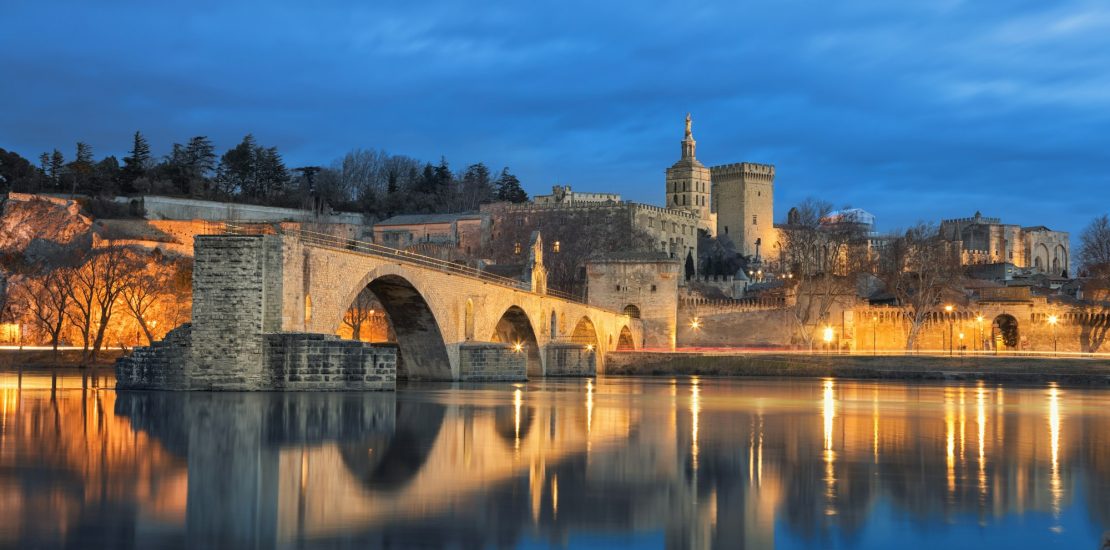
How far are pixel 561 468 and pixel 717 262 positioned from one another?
Answer: 112061mm

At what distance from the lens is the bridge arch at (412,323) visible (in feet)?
138

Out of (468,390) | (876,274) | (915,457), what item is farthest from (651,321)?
(915,457)

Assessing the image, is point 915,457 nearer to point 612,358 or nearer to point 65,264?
point 612,358

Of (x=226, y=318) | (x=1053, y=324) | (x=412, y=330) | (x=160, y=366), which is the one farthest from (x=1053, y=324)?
(x=160, y=366)

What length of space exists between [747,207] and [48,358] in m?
93.7

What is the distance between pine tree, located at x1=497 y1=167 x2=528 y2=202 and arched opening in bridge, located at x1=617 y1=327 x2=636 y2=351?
64.3 metres

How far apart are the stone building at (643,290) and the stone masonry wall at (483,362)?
120 ft

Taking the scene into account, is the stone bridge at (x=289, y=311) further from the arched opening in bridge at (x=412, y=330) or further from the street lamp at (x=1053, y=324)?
the street lamp at (x=1053, y=324)

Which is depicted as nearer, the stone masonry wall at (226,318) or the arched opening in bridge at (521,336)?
the stone masonry wall at (226,318)

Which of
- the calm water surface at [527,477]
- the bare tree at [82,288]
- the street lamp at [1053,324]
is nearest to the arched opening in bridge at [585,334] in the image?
the bare tree at [82,288]

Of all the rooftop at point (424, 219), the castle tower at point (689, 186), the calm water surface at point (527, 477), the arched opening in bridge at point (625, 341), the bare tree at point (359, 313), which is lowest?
the calm water surface at point (527, 477)

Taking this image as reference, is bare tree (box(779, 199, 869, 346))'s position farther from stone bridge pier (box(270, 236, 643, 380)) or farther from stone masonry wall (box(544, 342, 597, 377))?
stone masonry wall (box(544, 342, 597, 377))

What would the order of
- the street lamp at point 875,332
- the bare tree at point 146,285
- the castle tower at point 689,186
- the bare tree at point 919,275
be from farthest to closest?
the castle tower at point 689,186, the street lamp at point 875,332, the bare tree at point 919,275, the bare tree at point 146,285

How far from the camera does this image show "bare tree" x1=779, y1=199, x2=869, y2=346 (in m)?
85.2
